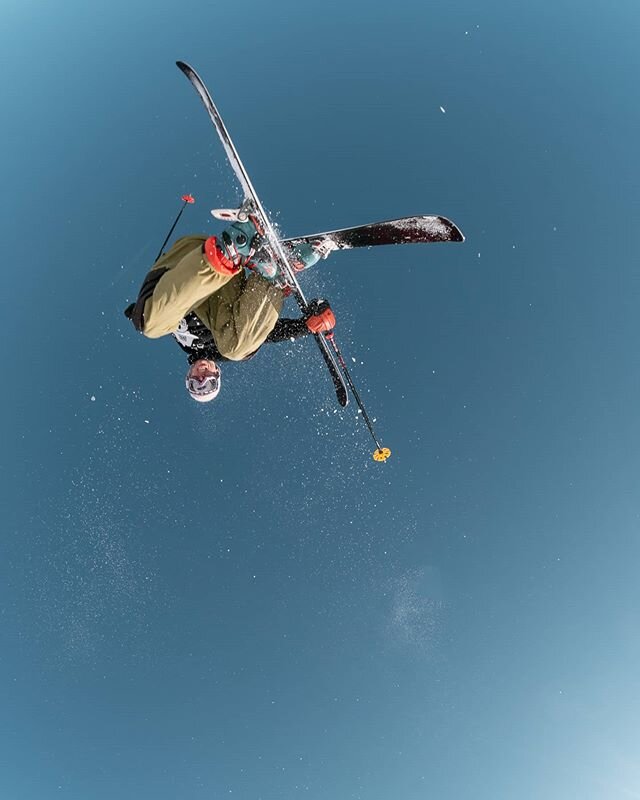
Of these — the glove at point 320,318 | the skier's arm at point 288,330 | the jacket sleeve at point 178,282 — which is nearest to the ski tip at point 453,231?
the glove at point 320,318

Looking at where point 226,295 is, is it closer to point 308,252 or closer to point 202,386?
point 308,252

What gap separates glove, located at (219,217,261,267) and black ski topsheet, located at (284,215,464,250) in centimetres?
39

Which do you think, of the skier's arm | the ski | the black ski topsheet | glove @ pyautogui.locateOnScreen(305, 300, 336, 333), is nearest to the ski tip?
the black ski topsheet

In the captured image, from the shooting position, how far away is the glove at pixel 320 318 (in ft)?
14.0

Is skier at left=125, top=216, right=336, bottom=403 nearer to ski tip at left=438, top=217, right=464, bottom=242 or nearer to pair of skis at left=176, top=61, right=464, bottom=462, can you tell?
pair of skis at left=176, top=61, right=464, bottom=462

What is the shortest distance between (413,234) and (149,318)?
2.26 meters

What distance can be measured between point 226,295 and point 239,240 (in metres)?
0.67

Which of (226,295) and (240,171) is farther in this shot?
(226,295)

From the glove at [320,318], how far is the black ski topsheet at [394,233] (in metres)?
0.57

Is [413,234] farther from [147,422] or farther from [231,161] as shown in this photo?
[147,422]

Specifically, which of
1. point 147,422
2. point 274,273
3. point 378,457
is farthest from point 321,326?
point 147,422

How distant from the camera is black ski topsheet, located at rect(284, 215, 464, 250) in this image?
4266 mm

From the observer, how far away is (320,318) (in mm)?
4273

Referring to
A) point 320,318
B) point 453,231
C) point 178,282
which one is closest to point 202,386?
point 178,282
